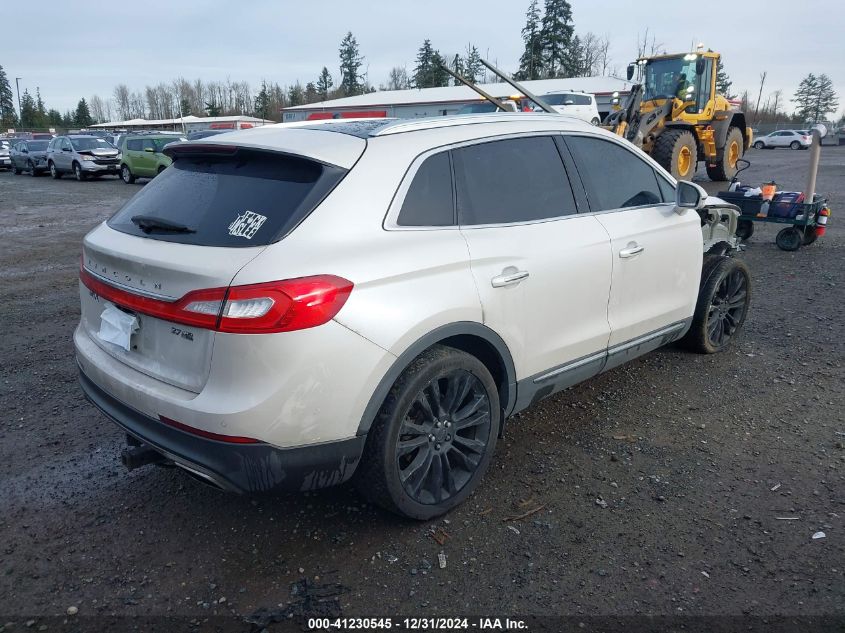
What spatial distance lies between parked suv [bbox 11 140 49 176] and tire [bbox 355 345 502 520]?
→ 99.3 feet

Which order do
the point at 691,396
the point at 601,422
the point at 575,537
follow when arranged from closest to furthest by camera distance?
the point at 575,537
the point at 601,422
the point at 691,396

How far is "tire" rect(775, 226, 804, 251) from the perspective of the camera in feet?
30.6

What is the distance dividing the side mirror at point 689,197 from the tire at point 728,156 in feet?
50.3

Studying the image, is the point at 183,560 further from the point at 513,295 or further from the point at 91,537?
the point at 513,295

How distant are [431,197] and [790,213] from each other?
312 inches

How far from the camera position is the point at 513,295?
3225 millimetres

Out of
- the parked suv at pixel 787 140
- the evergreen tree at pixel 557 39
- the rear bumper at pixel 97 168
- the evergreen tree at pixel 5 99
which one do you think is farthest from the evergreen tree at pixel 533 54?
the evergreen tree at pixel 5 99

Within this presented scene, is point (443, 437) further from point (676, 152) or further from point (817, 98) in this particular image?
point (817, 98)

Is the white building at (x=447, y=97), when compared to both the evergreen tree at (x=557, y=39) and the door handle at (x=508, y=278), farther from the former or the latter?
the door handle at (x=508, y=278)

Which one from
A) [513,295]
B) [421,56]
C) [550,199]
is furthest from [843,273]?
[421,56]

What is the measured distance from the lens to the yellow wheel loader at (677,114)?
15.9m

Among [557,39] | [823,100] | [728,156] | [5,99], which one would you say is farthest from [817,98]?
[5,99]

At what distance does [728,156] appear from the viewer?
18.8 meters

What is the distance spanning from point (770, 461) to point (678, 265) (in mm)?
1391
